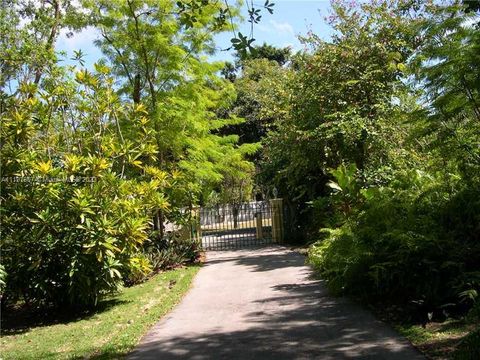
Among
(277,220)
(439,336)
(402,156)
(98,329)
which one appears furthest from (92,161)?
(277,220)

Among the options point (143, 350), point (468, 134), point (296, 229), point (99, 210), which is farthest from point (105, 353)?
point (296, 229)

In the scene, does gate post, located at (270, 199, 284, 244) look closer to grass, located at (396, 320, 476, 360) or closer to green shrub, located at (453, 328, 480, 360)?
grass, located at (396, 320, 476, 360)

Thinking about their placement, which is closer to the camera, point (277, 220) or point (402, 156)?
point (402, 156)

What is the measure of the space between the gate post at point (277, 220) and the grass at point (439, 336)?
45.1ft

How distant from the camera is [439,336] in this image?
5.66 m

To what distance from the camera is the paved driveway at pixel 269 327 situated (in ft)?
18.9

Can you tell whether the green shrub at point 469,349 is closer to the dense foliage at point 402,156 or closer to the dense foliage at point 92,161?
the dense foliage at point 402,156

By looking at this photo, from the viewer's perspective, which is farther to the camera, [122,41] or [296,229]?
[296,229]

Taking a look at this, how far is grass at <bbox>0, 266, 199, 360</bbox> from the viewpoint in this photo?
667 centimetres

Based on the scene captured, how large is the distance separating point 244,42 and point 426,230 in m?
4.35

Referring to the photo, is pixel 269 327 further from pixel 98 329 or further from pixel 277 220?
pixel 277 220

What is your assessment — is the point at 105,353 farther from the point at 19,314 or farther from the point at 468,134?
the point at 468,134

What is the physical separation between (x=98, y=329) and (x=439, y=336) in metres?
5.20

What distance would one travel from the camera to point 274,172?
20453 millimetres
